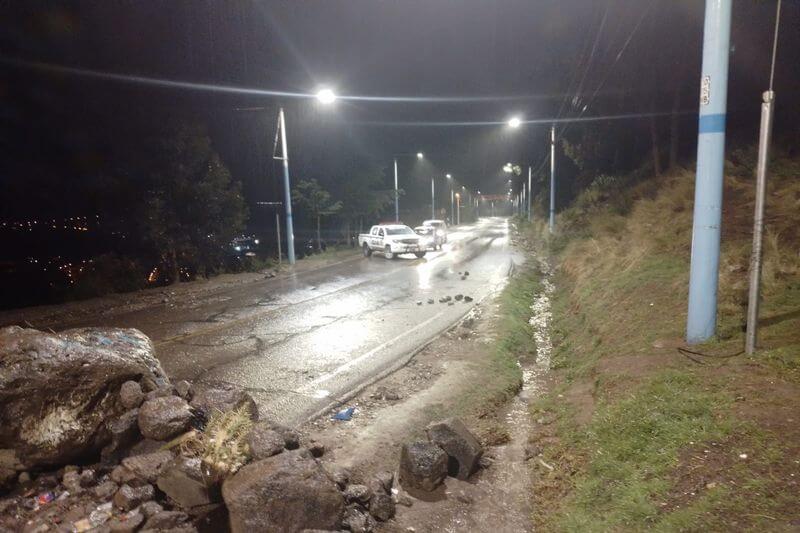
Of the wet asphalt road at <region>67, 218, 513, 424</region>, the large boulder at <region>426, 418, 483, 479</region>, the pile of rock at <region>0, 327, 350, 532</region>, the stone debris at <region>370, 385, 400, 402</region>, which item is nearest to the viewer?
the pile of rock at <region>0, 327, 350, 532</region>

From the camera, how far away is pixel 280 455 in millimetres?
3826

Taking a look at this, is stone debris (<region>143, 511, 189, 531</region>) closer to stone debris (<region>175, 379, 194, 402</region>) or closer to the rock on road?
stone debris (<region>175, 379, 194, 402</region>)

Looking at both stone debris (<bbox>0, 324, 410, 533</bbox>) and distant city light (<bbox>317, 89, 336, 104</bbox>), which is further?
distant city light (<bbox>317, 89, 336, 104</bbox>)

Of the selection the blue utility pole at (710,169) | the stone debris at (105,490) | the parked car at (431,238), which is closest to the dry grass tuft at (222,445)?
the stone debris at (105,490)

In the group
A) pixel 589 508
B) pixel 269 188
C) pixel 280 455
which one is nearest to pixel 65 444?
pixel 280 455

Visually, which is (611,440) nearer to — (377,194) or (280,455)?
(280,455)

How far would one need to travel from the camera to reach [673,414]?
4.18 metres

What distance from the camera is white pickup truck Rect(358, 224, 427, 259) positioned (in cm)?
2536

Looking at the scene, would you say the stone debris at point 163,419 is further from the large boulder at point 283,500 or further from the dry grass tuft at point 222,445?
the large boulder at point 283,500

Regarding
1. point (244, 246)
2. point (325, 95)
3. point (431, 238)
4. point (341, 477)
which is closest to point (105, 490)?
point (341, 477)

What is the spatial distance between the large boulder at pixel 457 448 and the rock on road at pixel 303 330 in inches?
76.7

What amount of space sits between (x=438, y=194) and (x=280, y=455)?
8025cm

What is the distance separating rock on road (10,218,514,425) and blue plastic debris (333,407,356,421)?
0.34 meters

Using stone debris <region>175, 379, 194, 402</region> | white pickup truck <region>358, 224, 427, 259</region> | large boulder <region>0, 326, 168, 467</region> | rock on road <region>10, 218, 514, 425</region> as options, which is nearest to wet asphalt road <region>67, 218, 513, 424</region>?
rock on road <region>10, 218, 514, 425</region>
